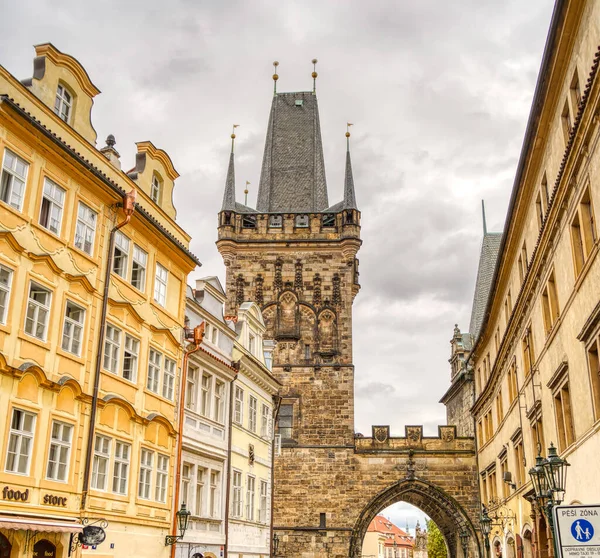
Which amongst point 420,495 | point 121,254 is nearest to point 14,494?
point 121,254

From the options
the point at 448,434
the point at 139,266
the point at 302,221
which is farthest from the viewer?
the point at 302,221

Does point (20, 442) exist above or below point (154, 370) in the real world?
below

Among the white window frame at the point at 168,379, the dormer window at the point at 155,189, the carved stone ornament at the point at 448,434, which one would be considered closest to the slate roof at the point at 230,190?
the carved stone ornament at the point at 448,434

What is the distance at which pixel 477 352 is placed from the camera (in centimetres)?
3450

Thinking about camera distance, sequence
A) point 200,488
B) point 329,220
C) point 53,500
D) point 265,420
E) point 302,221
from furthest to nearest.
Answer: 1. point 302,221
2. point 329,220
3. point 265,420
4. point 200,488
5. point 53,500

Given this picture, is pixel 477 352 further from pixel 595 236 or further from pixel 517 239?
pixel 595 236

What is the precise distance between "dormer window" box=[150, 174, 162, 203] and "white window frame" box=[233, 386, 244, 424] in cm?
675

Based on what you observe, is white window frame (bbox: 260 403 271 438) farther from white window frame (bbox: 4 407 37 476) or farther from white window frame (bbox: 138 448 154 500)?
white window frame (bbox: 4 407 37 476)

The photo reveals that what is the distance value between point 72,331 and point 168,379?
433 cm

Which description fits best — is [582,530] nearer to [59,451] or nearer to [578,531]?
[578,531]

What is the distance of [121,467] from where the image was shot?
618 inches

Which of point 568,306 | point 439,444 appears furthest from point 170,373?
point 439,444

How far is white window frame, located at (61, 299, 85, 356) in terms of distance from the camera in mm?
14039

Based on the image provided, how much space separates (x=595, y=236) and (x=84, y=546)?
33.5 ft
